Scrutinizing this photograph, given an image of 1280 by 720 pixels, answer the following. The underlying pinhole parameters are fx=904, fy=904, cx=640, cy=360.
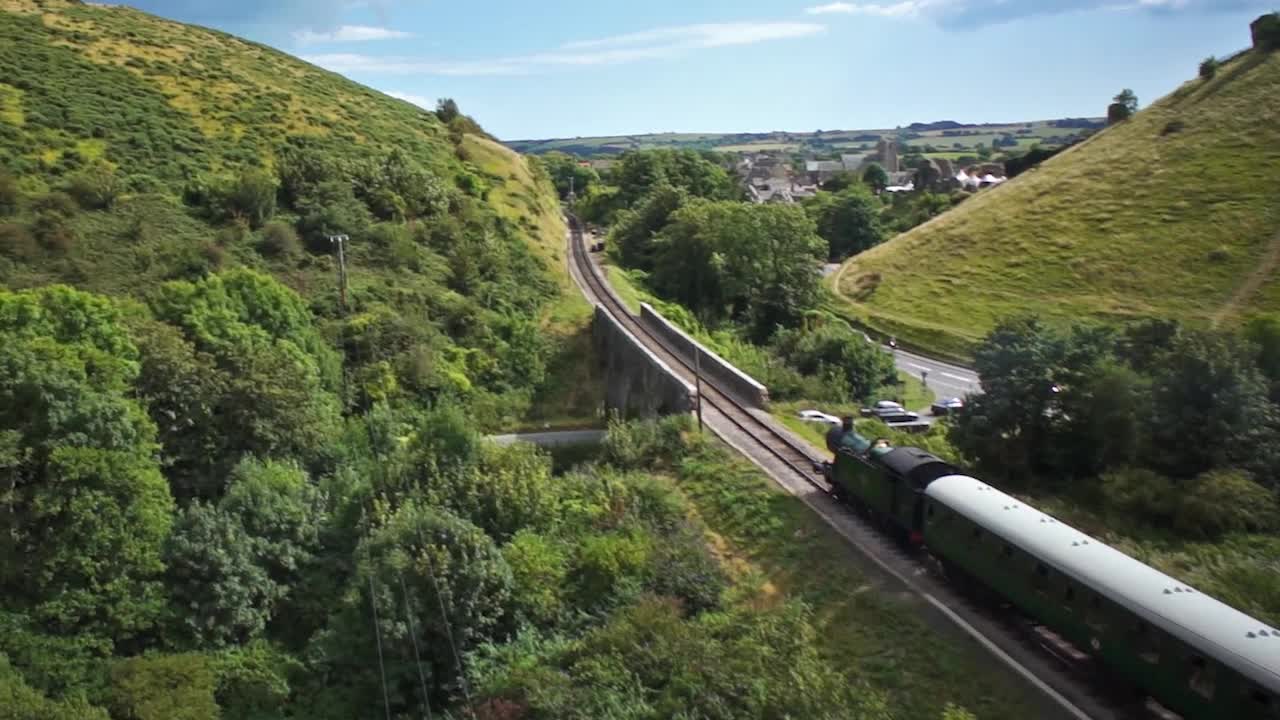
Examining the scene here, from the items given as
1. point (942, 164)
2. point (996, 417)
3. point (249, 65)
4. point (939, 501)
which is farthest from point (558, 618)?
point (942, 164)

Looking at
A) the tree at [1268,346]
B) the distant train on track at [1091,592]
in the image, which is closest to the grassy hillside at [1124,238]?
the tree at [1268,346]

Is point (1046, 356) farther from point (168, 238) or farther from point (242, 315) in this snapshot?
point (168, 238)

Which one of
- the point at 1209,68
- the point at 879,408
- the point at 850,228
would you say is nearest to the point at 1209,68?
the point at 1209,68

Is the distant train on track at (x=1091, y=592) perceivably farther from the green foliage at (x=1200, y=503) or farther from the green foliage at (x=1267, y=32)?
the green foliage at (x=1267, y=32)

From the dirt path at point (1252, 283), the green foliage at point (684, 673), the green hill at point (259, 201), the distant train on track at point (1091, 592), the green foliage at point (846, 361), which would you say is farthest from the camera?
the dirt path at point (1252, 283)

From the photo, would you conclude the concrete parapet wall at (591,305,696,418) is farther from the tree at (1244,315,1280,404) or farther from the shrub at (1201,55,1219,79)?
the shrub at (1201,55,1219,79)

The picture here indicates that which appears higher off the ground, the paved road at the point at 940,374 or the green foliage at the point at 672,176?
the green foliage at the point at 672,176

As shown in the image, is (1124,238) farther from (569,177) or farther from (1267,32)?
(569,177)
